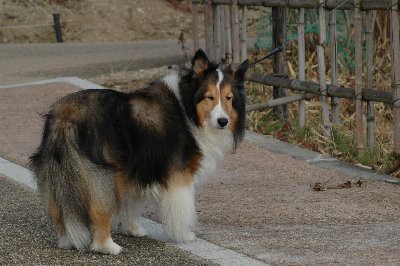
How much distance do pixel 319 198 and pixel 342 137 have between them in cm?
265

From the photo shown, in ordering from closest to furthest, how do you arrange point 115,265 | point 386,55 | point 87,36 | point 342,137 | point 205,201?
point 115,265 < point 205,201 < point 342,137 < point 386,55 < point 87,36

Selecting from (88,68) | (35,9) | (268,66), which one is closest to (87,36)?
(35,9)

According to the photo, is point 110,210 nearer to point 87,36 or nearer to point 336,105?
point 336,105

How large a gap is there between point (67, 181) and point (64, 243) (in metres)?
0.50

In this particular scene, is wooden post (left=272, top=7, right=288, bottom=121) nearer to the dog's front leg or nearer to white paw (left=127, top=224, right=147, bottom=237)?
white paw (left=127, top=224, right=147, bottom=237)

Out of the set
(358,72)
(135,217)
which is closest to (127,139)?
(135,217)

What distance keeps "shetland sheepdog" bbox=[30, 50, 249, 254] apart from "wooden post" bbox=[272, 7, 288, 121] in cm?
495

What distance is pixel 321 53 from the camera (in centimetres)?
1123

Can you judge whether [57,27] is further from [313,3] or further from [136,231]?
[136,231]

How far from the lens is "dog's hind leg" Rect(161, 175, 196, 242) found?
696 cm

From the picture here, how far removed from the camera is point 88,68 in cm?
1641

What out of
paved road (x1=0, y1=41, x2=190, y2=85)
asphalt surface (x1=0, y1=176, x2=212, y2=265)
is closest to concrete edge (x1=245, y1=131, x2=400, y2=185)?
asphalt surface (x1=0, y1=176, x2=212, y2=265)

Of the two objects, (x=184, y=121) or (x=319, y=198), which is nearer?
(x=184, y=121)

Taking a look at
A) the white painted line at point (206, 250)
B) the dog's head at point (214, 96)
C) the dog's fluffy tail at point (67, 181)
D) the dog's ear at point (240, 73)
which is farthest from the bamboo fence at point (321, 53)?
the dog's fluffy tail at point (67, 181)
